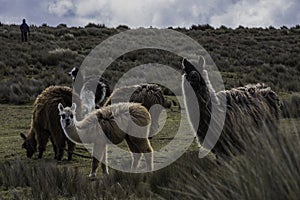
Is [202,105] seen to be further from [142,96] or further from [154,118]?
[154,118]

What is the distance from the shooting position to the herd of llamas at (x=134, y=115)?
7027 millimetres

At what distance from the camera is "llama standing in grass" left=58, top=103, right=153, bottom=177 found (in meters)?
7.90

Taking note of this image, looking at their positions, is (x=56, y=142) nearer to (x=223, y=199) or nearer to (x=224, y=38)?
(x=223, y=199)

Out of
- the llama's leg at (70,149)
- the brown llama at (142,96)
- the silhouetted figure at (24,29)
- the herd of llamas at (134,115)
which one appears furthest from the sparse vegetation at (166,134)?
the brown llama at (142,96)

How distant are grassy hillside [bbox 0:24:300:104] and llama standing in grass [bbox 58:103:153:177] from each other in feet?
30.3

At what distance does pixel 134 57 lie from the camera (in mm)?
30625

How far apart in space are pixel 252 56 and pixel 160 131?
20.4 metres

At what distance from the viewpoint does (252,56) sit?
3158 centimetres

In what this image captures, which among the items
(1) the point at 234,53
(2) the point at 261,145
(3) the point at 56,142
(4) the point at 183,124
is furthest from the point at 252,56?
(2) the point at 261,145

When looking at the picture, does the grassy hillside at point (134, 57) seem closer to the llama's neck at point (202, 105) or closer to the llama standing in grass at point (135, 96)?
the llama standing in grass at point (135, 96)

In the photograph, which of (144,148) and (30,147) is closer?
(144,148)

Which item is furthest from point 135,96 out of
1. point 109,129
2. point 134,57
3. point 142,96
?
point 134,57

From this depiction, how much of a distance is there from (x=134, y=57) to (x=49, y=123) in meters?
21.3

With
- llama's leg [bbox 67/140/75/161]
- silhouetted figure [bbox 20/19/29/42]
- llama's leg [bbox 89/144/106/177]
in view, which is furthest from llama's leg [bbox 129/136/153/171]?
silhouetted figure [bbox 20/19/29/42]
